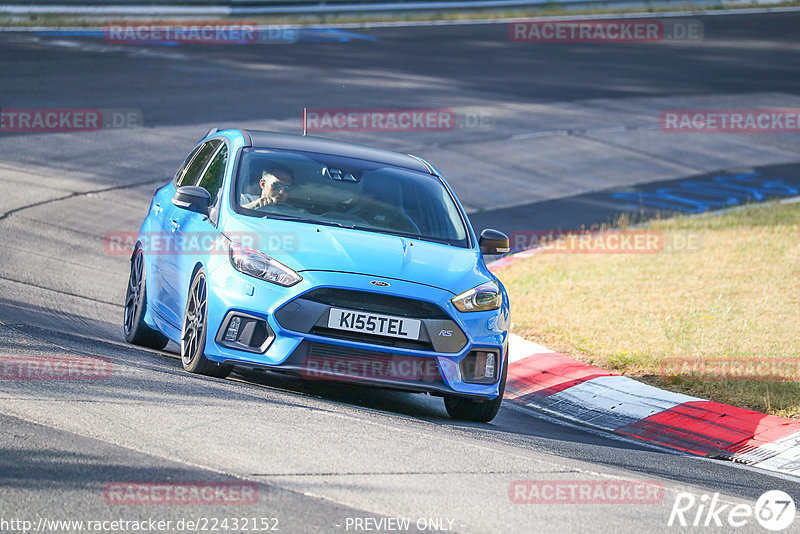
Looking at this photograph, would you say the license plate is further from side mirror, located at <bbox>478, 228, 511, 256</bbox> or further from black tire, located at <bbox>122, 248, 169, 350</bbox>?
black tire, located at <bbox>122, 248, 169, 350</bbox>

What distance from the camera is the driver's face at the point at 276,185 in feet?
25.9

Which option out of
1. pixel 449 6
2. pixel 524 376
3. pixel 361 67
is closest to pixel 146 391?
pixel 524 376

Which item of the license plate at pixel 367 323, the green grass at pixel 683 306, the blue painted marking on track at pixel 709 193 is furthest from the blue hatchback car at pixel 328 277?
the blue painted marking on track at pixel 709 193

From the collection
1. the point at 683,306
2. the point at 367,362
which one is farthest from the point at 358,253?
the point at 683,306

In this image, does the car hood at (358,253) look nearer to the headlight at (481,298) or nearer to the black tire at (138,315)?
the headlight at (481,298)

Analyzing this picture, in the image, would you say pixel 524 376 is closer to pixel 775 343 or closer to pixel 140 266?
pixel 775 343

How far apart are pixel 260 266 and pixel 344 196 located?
1214 mm

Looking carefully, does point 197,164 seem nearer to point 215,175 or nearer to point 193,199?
point 215,175

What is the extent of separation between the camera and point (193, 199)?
783cm

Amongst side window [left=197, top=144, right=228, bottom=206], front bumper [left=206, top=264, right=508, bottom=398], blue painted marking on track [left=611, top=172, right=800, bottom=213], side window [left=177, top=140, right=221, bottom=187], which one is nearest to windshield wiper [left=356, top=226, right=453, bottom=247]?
front bumper [left=206, top=264, right=508, bottom=398]

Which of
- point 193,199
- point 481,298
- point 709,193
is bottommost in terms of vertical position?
point 709,193

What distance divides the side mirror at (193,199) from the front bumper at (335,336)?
0.85 metres

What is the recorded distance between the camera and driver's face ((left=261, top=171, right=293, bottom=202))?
7.89m

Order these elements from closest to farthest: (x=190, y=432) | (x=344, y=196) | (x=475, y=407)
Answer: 1. (x=190, y=432)
2. (x=475, y=407)
3. (x=344, y=196)
